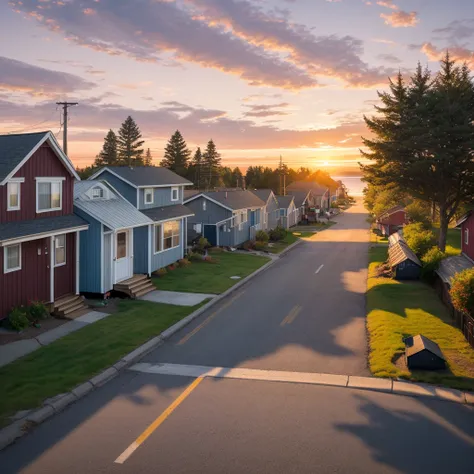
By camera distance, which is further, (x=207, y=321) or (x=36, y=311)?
(x=207, y=321)

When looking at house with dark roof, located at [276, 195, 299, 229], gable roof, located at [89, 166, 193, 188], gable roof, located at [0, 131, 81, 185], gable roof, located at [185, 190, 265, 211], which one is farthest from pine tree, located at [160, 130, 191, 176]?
gable roof, located at [0, 131, 81, 185]

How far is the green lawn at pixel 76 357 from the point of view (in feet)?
40.0

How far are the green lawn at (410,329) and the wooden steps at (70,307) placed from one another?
11.6 meters

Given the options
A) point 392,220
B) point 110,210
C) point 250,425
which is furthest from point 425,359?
point 392,220

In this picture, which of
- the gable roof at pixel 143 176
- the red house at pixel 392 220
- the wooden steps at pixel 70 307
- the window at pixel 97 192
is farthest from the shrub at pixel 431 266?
the red house at pixel 392 220

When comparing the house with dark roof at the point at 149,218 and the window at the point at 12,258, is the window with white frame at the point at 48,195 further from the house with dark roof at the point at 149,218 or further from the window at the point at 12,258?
the house with dark roof at the point at 149,218

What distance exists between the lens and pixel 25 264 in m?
19.1

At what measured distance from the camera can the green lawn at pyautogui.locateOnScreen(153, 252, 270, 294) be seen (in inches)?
1054

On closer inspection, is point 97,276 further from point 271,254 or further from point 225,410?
point 271,254

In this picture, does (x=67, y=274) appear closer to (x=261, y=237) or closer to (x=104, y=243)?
(x=104, y=243)

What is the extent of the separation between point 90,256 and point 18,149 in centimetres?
590

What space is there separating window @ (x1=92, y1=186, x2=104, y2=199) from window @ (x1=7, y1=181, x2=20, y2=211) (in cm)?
644

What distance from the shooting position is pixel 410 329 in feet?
60.7

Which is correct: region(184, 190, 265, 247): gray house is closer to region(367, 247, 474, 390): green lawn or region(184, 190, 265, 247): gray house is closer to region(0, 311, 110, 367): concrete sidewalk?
region(367, 247, 474, 390): green lawn
